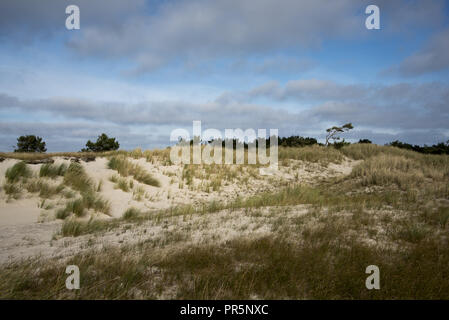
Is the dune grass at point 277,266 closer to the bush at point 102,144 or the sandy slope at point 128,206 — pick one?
the sandy slope at point 128,206

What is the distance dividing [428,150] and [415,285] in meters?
36.7

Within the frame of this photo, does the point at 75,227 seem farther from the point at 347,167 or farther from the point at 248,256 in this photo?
the point at 347,167

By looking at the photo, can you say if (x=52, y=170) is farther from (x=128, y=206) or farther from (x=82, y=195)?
(x=128, y=206)

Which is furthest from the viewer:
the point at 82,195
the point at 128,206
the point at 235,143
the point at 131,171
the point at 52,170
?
the point at 235,143

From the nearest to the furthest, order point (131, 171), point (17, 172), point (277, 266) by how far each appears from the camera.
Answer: point (277, 266) < point (17, 172) < point (131, 171)

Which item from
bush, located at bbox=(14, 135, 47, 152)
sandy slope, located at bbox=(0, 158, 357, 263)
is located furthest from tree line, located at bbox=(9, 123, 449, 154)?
sandy slope, located at bbox=(0, 158, 357, 263)

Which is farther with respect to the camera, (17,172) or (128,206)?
(128,206)

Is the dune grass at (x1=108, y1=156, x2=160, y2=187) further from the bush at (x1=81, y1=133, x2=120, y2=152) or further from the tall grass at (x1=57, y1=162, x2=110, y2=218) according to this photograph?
the bush at (x1=81, y1=133, x2=120, y2=152)

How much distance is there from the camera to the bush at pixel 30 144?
29.6 meters

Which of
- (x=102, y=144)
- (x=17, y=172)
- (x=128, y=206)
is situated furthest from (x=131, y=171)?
(x=102, y=144)

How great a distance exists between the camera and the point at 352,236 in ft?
17.4

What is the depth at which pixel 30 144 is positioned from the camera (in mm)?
29906

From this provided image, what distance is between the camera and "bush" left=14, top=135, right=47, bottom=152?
97.0 ft
